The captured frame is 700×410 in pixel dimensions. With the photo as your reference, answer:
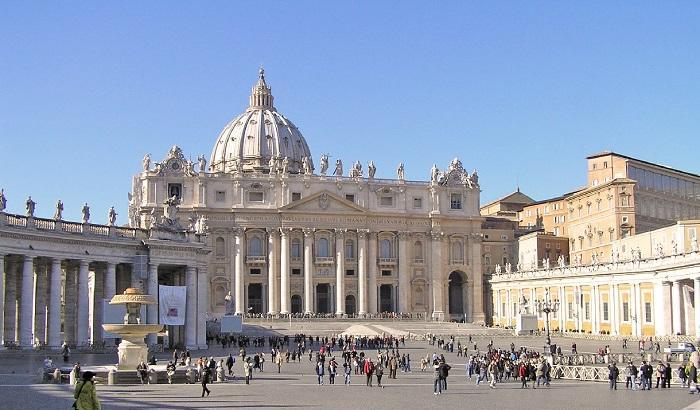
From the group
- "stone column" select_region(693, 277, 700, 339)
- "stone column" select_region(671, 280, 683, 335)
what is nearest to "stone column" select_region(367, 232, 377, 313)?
"stone column" select_region(671, 280, 683, 335)

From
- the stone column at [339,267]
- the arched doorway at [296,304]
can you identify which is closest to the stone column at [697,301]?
the stone column at [339,267]

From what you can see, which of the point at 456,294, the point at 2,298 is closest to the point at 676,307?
the point at 2,298

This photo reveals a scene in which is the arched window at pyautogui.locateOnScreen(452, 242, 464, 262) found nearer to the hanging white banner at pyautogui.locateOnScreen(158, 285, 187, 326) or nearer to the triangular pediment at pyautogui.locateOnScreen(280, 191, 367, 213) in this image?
the triangular pediment at pyautogui.locateOnScreen(280, 191, 367, 213)

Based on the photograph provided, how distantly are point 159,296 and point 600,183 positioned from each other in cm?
5885

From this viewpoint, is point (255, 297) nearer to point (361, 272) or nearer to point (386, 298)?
point (361, 272)

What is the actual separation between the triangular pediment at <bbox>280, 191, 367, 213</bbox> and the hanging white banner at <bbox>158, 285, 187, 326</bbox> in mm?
55249

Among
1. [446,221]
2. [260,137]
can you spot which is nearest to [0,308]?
Result: [446,221]

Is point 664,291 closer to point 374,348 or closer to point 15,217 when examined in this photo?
point 374,348

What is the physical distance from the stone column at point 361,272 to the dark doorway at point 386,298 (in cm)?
360

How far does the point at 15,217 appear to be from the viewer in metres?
47.5

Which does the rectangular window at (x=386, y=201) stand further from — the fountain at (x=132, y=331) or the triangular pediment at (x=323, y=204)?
the fountain at (x=132, y=331)

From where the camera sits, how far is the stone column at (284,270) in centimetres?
10756

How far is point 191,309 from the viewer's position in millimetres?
55094

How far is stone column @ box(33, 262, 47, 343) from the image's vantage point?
50.0 meters
